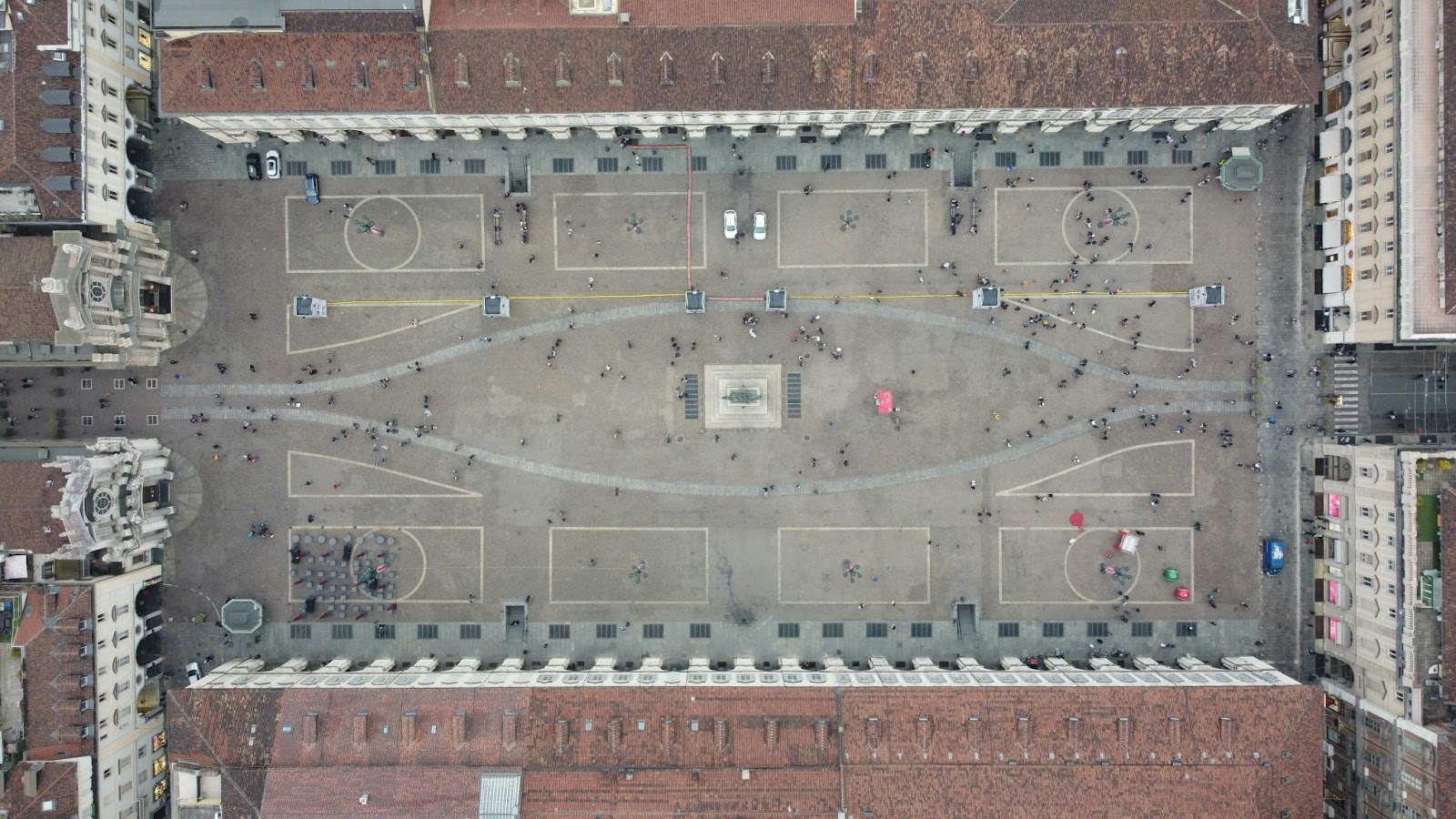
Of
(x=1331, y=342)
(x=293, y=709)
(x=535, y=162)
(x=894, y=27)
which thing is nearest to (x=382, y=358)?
(x=535, y=162)

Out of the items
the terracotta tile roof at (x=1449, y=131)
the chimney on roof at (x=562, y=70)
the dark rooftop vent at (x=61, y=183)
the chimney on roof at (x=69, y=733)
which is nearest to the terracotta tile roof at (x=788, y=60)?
the chimney on roof at (x=562, y=70)

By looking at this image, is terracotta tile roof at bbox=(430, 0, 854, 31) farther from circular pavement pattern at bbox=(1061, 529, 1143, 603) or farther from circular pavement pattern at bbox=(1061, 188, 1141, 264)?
circular pavement pattern at bbox=(1061, 529, 1143, 603)

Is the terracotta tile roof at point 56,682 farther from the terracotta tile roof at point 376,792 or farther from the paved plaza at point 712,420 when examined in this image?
the terracotta tile roof at point 376,792

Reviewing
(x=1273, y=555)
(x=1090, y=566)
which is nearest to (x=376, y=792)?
(x=1090, y=566)

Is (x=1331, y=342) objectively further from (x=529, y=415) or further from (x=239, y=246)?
(x=239, y=246)

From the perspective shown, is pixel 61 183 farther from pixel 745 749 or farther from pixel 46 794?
pixel 745 749

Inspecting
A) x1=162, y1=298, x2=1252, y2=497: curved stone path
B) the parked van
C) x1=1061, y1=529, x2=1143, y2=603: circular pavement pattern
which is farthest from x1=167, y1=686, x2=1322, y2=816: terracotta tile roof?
x1=162, y1=298, x2=1252, y2=497: curved stone path
